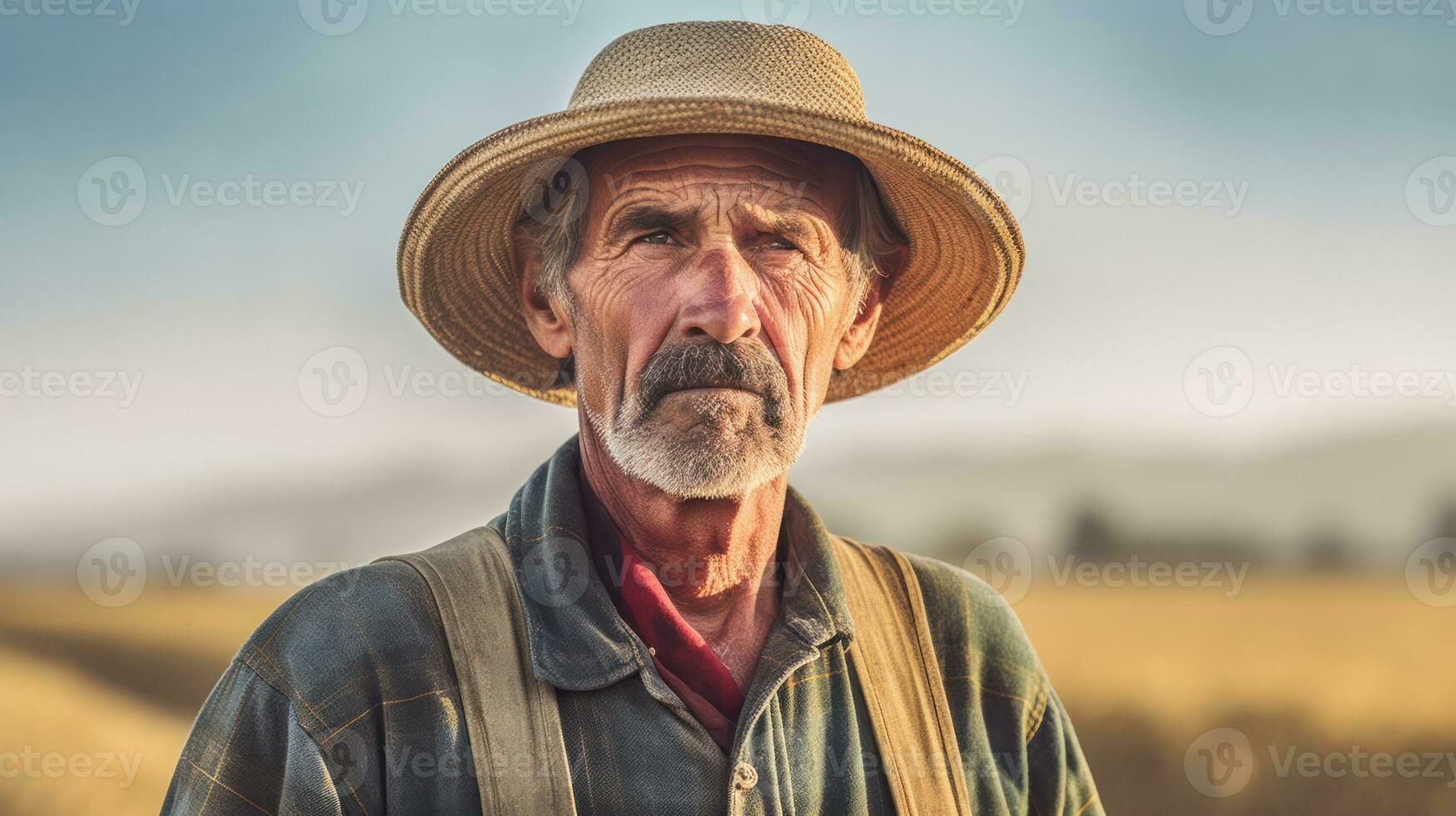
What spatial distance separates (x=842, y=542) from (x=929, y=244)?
31.6 inches

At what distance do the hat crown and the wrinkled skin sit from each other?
0.39ft

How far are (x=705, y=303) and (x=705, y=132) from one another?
0.36m

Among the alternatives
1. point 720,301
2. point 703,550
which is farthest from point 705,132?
point 703,550

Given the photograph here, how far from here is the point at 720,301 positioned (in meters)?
2.39

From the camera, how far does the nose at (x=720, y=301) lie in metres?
2.38

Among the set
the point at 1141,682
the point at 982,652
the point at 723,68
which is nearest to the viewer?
the point at 723,68

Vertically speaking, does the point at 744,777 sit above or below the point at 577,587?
below

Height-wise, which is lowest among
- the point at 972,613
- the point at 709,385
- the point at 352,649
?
the point at 972,613

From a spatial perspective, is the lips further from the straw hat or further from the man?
the straw hat

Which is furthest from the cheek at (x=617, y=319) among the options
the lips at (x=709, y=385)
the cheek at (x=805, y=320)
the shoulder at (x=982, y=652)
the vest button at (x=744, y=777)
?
the shoulder at (x=982, y=652)

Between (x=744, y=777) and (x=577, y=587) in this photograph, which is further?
(x=577, y=587)

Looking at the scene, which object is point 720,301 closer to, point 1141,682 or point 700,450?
point 700,450

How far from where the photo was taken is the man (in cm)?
216

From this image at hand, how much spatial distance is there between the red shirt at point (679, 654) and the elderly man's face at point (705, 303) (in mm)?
223
